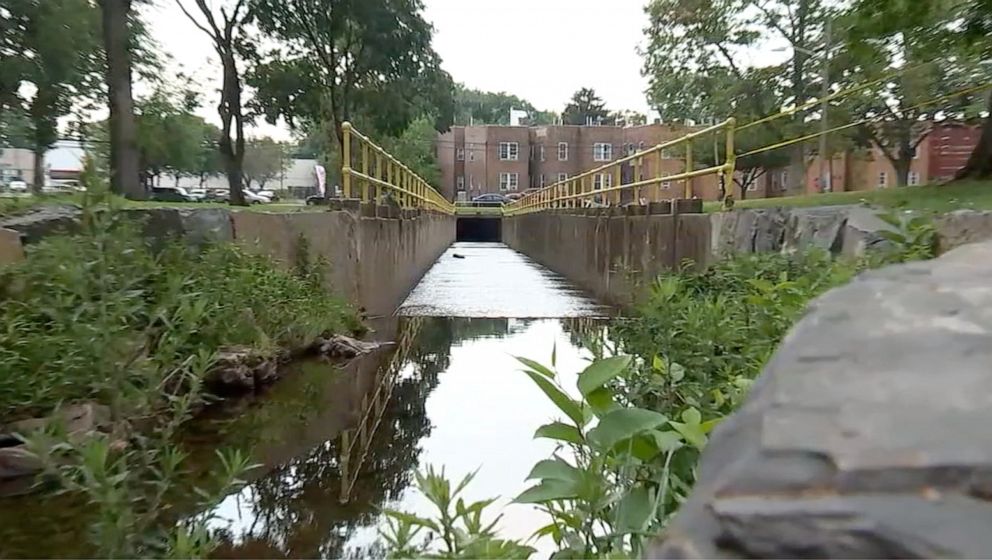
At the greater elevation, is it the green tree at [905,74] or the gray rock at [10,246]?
the green tree at [905,74]

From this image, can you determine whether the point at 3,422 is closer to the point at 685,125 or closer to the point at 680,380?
the point at 680,380

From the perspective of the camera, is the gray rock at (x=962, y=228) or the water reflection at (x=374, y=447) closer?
the water reflection at (x=374, y=447)

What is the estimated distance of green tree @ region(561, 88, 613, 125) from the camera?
8362cm

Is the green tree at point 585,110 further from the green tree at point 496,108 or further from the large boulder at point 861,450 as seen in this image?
the large boulder at point 861,450

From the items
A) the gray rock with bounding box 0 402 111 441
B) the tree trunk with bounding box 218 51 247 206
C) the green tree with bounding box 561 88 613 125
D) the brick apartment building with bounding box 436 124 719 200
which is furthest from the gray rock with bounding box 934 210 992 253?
the green tree with bounding box 561 88 613 125

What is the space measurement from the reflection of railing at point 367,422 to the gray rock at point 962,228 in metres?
2.46

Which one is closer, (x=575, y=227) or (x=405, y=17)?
(x=575, y=227)

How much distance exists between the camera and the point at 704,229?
6.73 m

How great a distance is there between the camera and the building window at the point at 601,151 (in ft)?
198

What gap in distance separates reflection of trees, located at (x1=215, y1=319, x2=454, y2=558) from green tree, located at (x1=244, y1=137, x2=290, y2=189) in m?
64.0

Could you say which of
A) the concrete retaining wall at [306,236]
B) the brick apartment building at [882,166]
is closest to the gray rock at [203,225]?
the concrete retaining wall at [306,236]

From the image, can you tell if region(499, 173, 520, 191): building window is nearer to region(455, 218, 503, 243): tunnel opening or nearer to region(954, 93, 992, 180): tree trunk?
region(455, 218, 503, 243): tunnel opening

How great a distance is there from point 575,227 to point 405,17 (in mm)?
11046

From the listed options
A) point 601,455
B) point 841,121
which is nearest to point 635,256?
point 601,455
